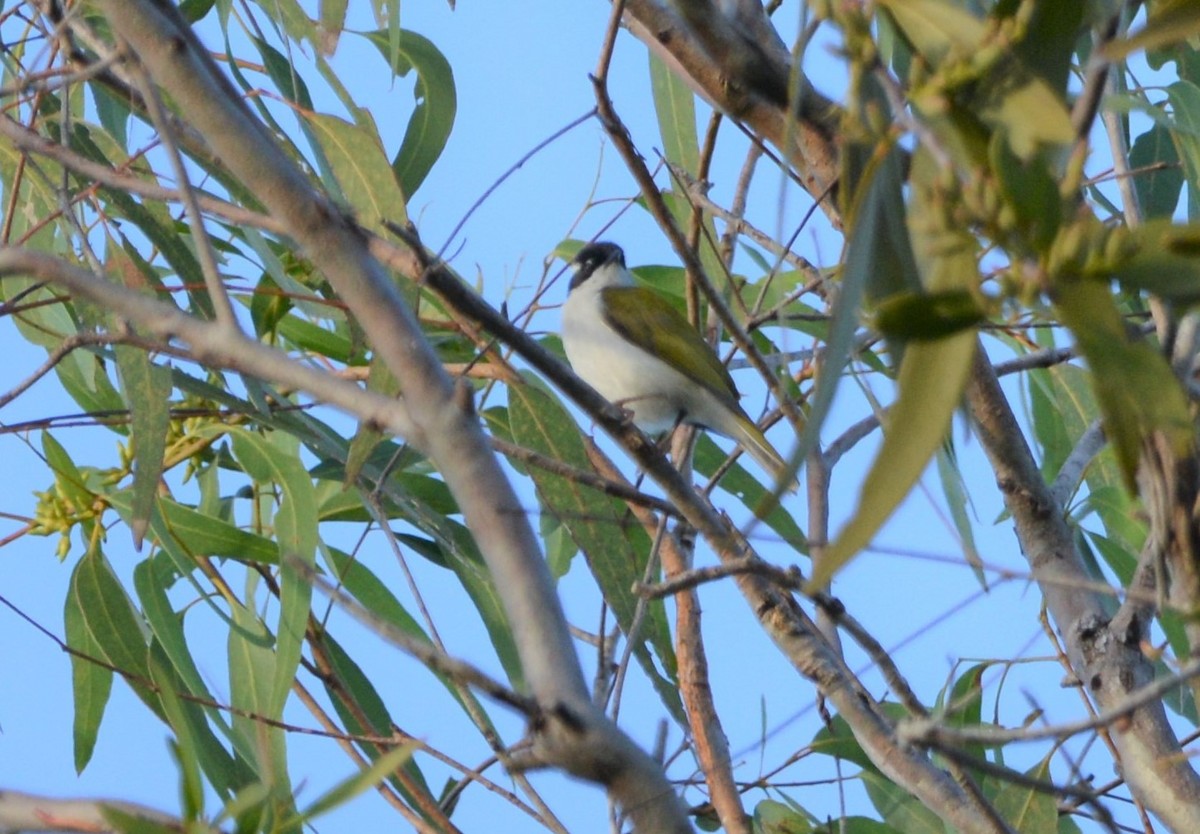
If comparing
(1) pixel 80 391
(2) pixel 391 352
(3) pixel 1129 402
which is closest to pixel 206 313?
(1) pixel 80 391

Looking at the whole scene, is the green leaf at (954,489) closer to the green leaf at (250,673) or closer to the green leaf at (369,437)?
the green leaf at (369,437)

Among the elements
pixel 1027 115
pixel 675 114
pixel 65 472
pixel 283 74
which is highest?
pixel 675 114

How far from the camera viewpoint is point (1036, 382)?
103 inches

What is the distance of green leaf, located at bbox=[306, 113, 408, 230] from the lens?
187 centimetres

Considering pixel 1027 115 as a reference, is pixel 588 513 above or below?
above

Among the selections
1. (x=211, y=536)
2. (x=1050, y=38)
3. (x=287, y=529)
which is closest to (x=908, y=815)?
(x=287, y=529)

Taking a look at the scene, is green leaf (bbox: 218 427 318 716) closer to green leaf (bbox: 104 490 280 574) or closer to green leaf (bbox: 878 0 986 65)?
green leaf (bbox: 104 490 280 574)

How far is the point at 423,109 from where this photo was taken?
2.42 metres

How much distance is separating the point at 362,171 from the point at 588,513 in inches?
21.9

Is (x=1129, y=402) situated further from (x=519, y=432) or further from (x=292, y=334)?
(x=292, y=334)

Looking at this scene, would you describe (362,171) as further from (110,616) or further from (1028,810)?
(1028,810)

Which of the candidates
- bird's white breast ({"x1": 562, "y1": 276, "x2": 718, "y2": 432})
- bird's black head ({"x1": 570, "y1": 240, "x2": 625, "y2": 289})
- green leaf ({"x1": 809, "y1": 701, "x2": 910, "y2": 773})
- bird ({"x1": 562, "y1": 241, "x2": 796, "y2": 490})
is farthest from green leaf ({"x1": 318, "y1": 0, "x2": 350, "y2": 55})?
bird's black head ({"x1": 570, "y1": 240, "x2": 625, "y2": 289})

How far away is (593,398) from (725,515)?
728 millimetres

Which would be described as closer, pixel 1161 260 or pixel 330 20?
pixel 1161 260
